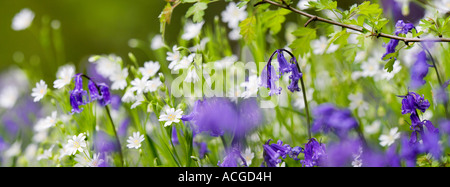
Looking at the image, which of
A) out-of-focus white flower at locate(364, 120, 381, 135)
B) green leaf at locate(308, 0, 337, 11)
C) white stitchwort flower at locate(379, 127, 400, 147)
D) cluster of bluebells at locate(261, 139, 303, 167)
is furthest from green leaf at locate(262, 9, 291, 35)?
out-of-focus white flower at locate(364, 120, 381, 135)

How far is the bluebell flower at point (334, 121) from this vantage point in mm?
1767

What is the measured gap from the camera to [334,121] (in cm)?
176

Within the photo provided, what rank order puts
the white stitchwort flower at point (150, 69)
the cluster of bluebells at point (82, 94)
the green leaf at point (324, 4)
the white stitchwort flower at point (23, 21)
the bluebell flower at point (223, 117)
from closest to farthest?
1. the green leaf at point (324, 4)
2. the bluebell flower at point (223, 117)
3. the cluster of bluebells at point (82, 94)
4. the white stitchwort flower at point (150, 69)
5. the white stitchwort flower at point (23, 21)

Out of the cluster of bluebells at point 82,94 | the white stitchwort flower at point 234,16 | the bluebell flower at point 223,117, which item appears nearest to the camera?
the bluebell flower at point 223,117

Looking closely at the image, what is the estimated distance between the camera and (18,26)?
258cm

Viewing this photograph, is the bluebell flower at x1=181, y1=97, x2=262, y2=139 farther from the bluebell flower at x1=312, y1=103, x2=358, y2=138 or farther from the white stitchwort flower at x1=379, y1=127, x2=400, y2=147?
the white stitchwort flower at x1=379, y1=127, x2=400, y2=147

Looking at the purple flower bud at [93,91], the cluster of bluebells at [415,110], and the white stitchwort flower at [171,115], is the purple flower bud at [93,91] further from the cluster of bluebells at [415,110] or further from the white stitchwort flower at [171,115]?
the cluster of bluebells at [415,110]

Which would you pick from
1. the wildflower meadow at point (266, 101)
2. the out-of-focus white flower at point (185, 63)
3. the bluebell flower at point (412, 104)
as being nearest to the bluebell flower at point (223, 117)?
the wildflower meadow at point (266, 101)

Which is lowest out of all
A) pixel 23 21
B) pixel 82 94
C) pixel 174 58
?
pixel 82 94

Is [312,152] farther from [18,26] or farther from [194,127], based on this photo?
[18,26]

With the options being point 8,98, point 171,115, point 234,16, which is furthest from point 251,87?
point 8,98

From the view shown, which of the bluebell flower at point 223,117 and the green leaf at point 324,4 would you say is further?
the bluebell flower at point 223,117

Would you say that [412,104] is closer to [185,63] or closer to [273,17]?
[273,17]
